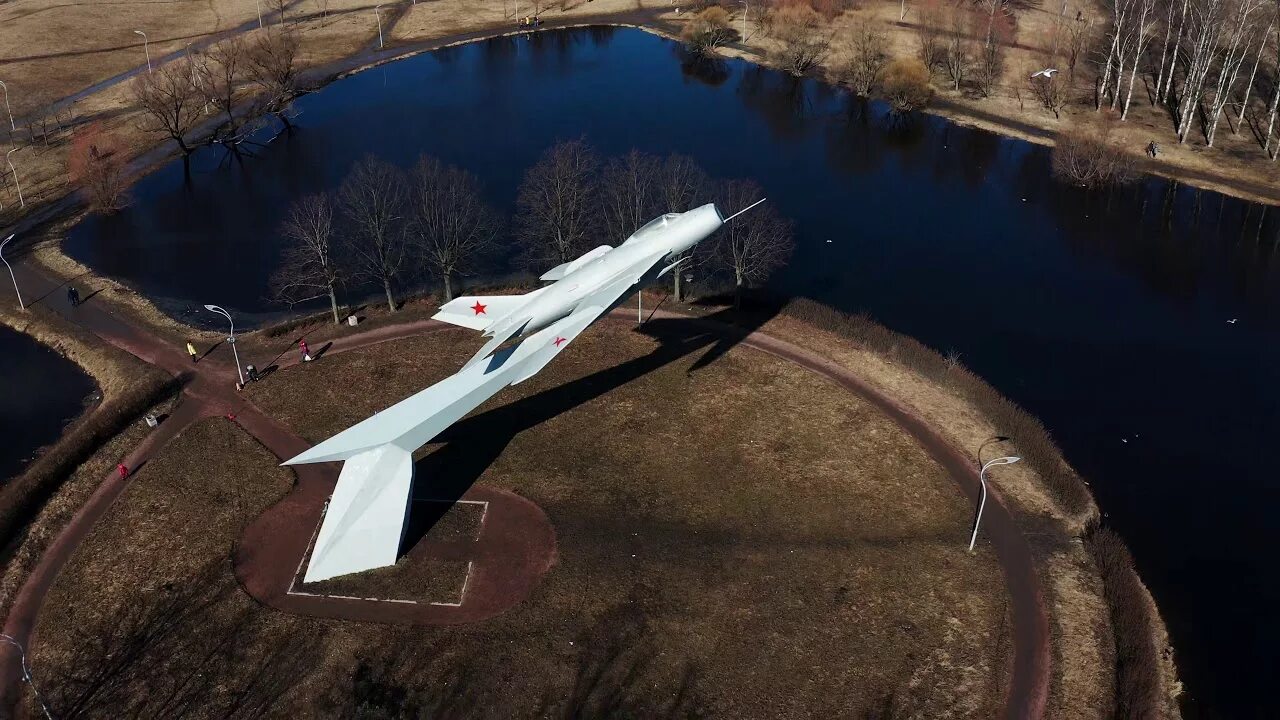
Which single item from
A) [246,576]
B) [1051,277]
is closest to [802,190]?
[1051,277]

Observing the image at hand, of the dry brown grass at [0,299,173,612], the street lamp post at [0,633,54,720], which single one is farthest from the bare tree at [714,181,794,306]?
the street lamp post at [0,633,54,720]

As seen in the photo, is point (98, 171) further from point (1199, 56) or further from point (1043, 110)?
point (1199, 56)

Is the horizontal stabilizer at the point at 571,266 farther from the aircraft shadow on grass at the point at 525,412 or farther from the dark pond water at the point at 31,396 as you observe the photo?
the dark pond water at the point at 31,396

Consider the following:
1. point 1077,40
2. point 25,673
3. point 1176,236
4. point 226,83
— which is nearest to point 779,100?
point 1077,40

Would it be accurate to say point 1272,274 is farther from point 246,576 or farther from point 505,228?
point 246,576

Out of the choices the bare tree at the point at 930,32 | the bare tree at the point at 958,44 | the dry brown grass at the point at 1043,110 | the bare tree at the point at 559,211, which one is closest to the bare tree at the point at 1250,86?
the dry brown grass at the point at 1043,110

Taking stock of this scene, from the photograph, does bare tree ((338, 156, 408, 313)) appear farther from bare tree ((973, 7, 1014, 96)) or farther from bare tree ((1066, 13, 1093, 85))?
bare tree ((1066, 13, 1093, 85))
